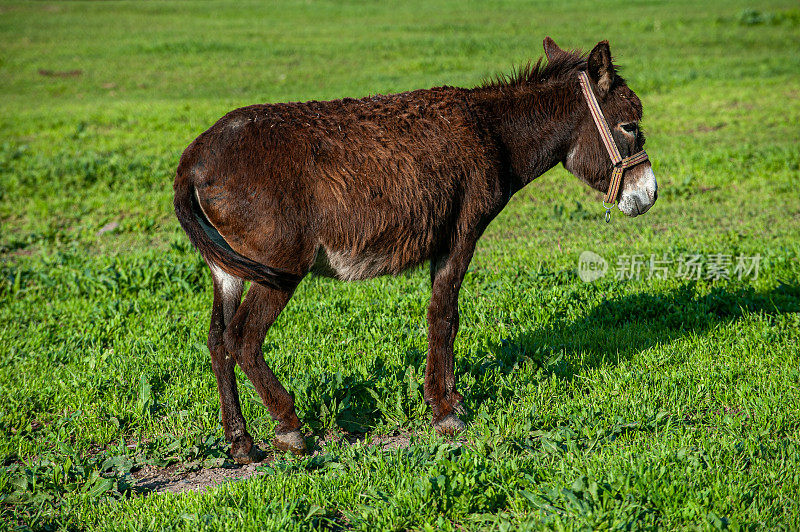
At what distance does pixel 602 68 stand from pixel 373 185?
184cm

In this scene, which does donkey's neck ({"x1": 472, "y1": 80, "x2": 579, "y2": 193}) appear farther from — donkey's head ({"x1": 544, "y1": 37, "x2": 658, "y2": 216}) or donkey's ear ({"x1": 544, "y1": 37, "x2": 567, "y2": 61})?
donkey's ear ({"x1": 544, "y1": 37, "x2": 567, "y2": 61})

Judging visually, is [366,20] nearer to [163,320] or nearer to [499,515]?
[163,320]

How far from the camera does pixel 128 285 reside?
23.9 ft

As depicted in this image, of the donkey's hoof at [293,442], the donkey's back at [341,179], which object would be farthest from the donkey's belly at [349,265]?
the donkey's hoof at [293,442]

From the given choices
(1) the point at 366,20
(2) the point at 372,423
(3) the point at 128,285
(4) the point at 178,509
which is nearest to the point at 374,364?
(2) the point at 372,423

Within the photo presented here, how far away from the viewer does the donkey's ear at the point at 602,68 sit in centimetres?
456

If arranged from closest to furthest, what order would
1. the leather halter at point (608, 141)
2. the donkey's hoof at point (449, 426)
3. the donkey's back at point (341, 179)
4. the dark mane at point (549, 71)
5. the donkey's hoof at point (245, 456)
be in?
the donkey's back at point (341, 179) < the donkey's hoof at point (245, 456) < the donkey's hoof at point (449, 426) < the leather halter at point (608, 141) < the dark mane at point (549, 71)

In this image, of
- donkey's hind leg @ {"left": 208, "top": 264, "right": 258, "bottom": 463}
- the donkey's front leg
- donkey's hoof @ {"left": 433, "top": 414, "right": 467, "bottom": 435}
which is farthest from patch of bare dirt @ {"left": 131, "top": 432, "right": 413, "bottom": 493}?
the donkey's front leg

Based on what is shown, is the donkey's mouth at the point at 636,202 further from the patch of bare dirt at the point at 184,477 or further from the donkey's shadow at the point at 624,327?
the patch of bare dirt at the point at 184,477

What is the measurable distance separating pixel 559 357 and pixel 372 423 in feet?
4.99

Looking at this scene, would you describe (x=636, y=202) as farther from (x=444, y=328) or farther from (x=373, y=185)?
(x=373, y=185)

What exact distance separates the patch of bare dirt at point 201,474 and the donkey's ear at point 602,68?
2.77 meters

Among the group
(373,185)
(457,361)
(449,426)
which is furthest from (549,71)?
(449,426)

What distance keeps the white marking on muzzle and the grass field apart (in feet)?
4.16
